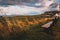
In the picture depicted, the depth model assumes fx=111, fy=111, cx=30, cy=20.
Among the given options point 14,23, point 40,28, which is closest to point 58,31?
point 40,28

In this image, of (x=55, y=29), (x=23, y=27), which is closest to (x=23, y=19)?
(x=23, y=27)

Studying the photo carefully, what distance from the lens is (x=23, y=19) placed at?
0.93 meters

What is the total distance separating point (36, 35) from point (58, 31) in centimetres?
19

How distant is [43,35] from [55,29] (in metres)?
0.11

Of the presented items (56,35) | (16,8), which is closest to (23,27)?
(16,8)

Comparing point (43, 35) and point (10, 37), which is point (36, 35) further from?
point (10, 37)

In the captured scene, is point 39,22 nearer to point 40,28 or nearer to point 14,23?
point 40,28

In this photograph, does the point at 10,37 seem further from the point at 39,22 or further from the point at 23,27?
the point at 39,22

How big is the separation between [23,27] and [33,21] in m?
0.10

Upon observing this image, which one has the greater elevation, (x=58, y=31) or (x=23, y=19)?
(x=23, y=19)

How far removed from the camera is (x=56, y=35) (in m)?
0.92

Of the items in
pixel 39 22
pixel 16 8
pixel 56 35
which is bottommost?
pixel 56 35

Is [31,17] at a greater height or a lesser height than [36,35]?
greater

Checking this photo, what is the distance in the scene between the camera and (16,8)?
945 mm
